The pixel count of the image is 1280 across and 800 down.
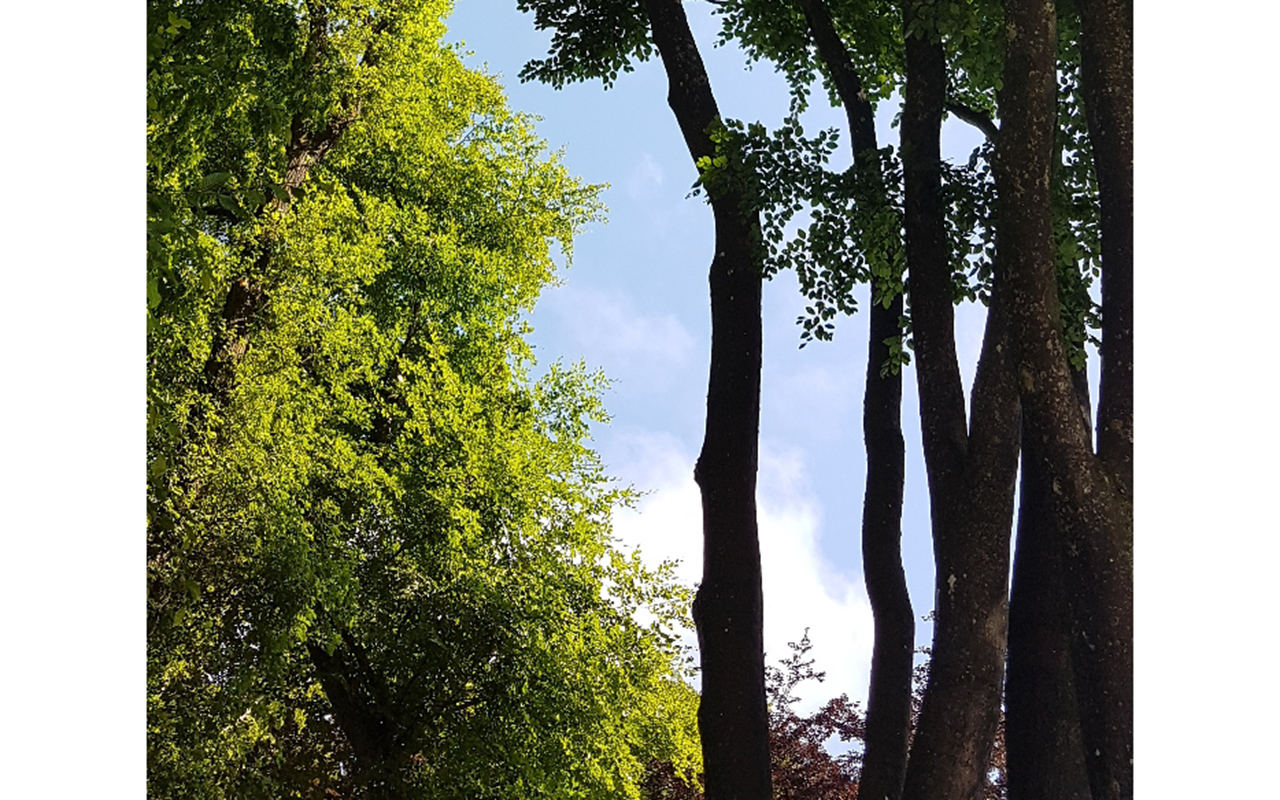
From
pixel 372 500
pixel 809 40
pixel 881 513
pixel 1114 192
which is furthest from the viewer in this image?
pixel 372 500

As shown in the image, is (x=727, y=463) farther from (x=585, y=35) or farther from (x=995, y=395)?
(x=585, y=35)

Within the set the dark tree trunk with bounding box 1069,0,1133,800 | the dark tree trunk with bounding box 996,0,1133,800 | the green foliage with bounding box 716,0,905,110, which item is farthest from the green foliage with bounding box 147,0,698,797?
the dark tree trunk with bounding box 1069,0,1133,800

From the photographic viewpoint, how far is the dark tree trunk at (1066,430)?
12.4ft

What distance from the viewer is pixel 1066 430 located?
403cm

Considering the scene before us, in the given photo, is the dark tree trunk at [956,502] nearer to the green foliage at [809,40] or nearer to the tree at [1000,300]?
the tree at [1000,300]

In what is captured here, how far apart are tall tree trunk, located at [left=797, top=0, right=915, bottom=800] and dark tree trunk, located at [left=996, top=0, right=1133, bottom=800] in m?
0.90

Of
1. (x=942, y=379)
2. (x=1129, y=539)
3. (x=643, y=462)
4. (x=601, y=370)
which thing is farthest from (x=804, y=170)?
(x=643, y=462)

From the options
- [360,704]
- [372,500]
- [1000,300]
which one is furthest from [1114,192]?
[360,704]

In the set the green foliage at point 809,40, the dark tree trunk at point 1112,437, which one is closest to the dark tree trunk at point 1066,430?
the dark tree trunk at point 1112,437

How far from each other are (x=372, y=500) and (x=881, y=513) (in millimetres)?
3745

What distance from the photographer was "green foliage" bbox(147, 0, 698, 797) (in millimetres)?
6945

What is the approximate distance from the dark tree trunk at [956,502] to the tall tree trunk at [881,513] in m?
0.52

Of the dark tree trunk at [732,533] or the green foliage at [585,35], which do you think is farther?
the green foliage at [585,35]

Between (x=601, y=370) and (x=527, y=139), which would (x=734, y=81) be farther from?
(x=601, y=370)
